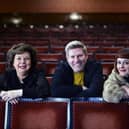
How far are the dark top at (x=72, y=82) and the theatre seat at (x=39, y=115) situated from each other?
343mm

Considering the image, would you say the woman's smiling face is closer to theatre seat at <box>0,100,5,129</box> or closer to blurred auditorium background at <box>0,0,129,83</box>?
theatre seat at <box>0,100,5,129</box>

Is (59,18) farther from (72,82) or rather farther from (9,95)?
(9,95)

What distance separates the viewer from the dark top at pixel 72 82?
172 centimetres

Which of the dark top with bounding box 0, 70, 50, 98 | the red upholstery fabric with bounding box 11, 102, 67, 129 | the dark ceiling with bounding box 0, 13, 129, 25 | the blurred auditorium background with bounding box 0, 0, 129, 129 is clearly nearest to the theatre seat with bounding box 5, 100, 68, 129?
the red upholstery fabric with bounding box 11, 102, 67, 129

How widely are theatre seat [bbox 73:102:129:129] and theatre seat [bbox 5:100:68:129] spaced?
56mm

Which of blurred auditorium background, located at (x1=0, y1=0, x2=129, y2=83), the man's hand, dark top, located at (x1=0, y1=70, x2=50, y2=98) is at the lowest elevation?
the man's hand

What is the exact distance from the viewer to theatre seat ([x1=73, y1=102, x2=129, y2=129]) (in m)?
1.34

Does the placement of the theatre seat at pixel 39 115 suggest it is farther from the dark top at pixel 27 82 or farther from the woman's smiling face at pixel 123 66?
the woman's smiling face at pixel 123 66

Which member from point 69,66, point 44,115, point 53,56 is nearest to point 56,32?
point 53,56

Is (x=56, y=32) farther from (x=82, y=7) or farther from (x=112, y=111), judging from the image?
(x=112, y=111)

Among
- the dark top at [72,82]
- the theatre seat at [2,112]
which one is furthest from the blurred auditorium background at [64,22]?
the theatre seat at [2,112]

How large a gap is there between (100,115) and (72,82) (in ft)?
1.70

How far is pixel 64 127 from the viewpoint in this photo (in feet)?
4.47

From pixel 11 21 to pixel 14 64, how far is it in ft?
11.4
